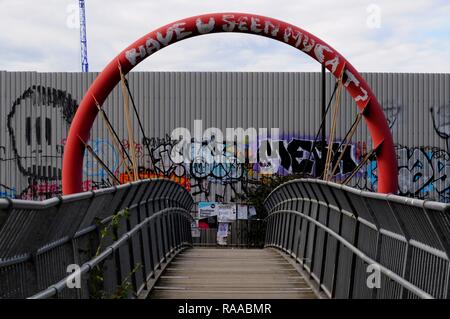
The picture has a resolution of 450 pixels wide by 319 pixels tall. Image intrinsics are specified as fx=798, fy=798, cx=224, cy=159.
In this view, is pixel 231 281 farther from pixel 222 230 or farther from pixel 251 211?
pixel 222 230

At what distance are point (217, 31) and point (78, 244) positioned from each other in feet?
52.1

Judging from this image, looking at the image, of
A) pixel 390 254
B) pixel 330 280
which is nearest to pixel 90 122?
pixel 330 280

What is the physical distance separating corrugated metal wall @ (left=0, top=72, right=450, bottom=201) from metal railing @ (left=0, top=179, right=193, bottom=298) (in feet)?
80.2

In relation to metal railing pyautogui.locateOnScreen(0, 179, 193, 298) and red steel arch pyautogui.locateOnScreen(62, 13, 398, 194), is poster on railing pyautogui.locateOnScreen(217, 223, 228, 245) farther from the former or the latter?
metal railing pyautogui.locateOnScreen(0, 179, 193, 298)

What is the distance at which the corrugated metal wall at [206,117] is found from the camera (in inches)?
1437

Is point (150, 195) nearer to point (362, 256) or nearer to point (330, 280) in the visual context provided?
point (330, 280)

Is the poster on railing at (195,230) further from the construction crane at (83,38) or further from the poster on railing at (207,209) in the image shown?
the construction crane at (83,38)

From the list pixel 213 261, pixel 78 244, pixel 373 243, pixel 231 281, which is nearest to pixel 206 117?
pixel 213 261

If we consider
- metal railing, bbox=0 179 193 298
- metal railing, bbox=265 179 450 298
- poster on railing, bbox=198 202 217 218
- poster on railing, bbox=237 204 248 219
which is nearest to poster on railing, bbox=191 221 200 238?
poster on railing, bbox=198 202 217 218

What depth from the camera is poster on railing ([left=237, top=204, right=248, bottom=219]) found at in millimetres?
36000

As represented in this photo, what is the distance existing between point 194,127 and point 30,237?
3164 cm

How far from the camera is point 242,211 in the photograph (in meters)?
36.0

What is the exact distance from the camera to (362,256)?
25.7 feet

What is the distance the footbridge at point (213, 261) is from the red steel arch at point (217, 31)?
6.45 m
